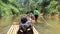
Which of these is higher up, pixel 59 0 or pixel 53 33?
pixel 53 33

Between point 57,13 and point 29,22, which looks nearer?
point 29,22

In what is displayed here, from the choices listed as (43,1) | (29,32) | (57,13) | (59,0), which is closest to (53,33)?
(29,32)

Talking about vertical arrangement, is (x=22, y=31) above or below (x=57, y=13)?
above

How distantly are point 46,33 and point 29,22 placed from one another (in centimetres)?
583

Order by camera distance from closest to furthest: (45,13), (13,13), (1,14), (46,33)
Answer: (46,33), (1,14), (45,13), (13,13)

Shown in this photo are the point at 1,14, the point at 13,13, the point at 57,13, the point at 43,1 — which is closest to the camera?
the point at 57,13

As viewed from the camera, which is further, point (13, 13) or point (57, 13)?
point (13, 13)

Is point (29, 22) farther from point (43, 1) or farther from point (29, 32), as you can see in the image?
point (43, 1)

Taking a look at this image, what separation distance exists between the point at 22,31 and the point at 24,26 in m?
0.27

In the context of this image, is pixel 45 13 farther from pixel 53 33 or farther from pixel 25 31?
pixel 25 31

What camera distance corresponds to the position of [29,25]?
900 cm

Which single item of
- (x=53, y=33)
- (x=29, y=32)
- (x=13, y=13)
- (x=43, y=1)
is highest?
(x=29, y=32)

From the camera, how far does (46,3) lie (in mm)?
60969

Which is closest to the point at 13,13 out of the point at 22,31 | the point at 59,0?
the point at 59,0
